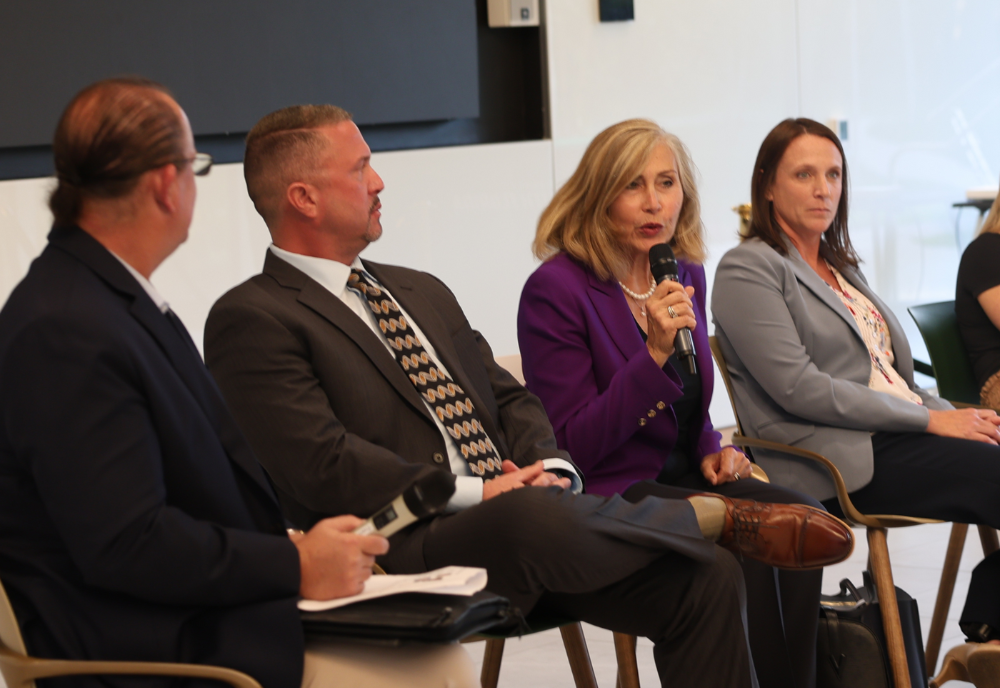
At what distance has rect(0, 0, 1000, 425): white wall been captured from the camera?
4098mm

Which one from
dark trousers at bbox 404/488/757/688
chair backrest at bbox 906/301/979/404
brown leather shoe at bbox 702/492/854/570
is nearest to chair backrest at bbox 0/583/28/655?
dark trousers at bbox 404/488/757/688

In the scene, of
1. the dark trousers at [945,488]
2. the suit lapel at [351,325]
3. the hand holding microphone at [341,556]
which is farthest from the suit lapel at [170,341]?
the dark trousers at [945,488]

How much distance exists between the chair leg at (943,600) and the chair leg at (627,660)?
104 centimetres

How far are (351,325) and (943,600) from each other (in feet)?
6.14

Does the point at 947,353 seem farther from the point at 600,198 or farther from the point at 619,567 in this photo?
the point at 619,567

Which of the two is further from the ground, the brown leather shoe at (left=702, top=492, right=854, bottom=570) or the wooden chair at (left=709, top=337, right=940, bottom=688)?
the brown leather shoe at (left=702, top=492, right=854, bottom=570)

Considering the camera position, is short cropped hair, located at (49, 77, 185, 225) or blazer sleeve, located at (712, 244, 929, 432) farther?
blazer sleeve, located at (712, 244, 929, 432)

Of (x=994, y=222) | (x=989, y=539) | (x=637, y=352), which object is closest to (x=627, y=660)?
(x=637, y=352)

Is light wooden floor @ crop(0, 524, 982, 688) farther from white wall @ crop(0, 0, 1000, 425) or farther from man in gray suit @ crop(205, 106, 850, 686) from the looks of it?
white wall @ crop(0, 0, 1000, 425)

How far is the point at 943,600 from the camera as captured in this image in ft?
10.0

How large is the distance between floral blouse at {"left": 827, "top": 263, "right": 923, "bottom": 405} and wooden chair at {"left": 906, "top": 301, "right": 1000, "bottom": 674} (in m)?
0.09

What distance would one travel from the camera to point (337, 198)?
223cm

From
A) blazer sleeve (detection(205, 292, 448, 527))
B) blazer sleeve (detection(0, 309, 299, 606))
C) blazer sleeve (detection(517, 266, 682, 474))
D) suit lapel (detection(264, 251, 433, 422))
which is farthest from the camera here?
blazer sleeve (detection(517, 266, 682, 474))

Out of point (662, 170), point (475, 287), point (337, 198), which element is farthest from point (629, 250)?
point (475, 287)
